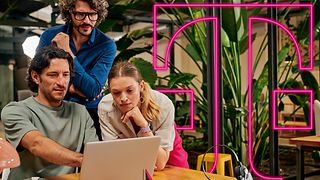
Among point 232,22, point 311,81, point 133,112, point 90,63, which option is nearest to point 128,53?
point 232,22

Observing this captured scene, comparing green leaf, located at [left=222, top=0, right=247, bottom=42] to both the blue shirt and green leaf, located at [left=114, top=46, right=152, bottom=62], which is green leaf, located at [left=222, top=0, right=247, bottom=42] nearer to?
green leaf, located at [left=114, top=46, right=152, bottom=62]

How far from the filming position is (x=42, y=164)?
1.97 meters

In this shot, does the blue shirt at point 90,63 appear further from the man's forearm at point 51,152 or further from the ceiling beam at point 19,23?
the ceiling beam at point 19,23

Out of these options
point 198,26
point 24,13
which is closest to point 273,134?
point 198,26

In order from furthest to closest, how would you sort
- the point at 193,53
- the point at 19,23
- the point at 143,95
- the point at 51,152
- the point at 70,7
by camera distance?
the point at 193,53 < the point at 19,23 < the point at 70,7 < the point at 143,95 < the point at 51,152

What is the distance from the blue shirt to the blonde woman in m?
0.14

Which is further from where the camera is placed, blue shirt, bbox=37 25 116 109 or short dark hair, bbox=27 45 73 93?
blue shirt, bbox=37 25 116 109

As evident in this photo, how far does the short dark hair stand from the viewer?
6.68 feet

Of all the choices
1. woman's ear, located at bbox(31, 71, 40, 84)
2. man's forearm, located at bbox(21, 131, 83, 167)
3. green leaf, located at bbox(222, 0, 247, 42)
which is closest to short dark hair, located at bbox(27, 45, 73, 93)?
woman's ear, located at bbox(31, 71, 40, 84)

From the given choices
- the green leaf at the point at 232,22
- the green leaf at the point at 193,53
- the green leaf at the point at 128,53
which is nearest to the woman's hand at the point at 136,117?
the green leaf at the point at 128,53

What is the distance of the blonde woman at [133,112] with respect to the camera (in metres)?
2.11

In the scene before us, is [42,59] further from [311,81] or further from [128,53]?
[311,81]

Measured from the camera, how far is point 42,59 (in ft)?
6.67

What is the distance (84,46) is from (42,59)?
0.37 meters
